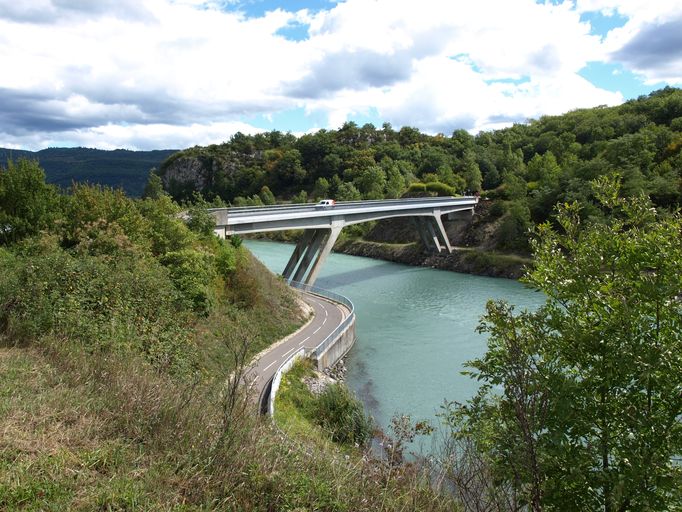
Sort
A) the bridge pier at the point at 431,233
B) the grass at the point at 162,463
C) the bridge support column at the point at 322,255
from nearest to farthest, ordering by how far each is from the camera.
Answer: the grass at the point at 162,463 → the bridge support column at the point at 322,255 → the bridge pier at the point at 431,233

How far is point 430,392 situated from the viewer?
69.6ft

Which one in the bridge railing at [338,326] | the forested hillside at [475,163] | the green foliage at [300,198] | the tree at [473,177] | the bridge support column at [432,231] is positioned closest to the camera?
the bridge railing at [338,326]

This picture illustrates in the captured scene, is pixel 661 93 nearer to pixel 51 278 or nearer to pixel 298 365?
pixel 298 365

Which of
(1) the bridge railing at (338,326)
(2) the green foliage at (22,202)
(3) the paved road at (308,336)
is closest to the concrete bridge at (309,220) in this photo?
(1) the bridge railing at (338,326)

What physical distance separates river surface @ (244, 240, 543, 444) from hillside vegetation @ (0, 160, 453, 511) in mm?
4942

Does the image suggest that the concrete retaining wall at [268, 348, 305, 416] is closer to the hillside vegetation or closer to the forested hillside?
the hillside vegetation

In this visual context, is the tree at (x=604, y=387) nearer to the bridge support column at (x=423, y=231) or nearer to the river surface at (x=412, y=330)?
the river surface at (x=412, y=330)

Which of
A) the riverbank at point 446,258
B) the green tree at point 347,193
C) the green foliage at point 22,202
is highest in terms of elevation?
the green foliage at point 22,202

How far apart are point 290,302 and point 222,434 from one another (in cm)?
2385

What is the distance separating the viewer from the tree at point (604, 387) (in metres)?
6.14

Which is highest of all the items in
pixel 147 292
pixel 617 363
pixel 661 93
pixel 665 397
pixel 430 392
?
pixel 661 93

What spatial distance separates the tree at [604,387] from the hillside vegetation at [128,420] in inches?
58.3

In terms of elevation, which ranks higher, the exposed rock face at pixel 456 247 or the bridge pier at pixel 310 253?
the bridge pier at pixel 310 253

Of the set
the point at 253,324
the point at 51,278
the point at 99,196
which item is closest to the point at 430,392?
the point at 253,324
